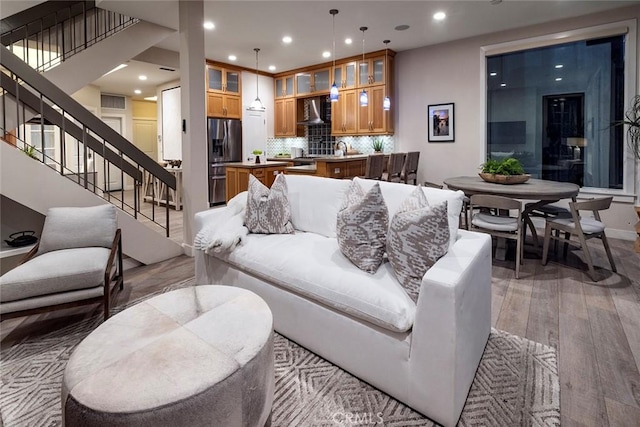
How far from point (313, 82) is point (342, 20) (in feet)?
8.96

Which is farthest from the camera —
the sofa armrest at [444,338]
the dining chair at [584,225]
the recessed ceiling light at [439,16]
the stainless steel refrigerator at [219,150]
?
the stainless steel refrigerator at [219,150]

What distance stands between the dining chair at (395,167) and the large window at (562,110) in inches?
58.9

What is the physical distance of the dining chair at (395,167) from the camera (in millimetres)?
5480

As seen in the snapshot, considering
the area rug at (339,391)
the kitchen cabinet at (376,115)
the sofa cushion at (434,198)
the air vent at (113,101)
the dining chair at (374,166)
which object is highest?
the air vent at (113,101)

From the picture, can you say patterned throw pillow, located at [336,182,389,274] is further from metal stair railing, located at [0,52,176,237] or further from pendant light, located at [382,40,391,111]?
pendant light, located at [382,40,391,111]

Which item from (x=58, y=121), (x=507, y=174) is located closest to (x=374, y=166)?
(x=507, y=174)

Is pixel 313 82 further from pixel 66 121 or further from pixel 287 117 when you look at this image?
pixel 66 121

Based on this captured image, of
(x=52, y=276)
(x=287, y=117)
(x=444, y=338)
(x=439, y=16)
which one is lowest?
(x=444, y=338)

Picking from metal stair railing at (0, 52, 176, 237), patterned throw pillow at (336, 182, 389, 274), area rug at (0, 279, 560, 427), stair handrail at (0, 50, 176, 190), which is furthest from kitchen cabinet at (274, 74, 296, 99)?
area rug at (0, 279, 560, 427)

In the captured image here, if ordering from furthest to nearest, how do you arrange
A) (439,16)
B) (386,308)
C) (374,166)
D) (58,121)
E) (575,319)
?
(374,166) → (439,16) → (58,121) → (575,319) → (386,308)

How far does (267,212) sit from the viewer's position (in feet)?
9.47

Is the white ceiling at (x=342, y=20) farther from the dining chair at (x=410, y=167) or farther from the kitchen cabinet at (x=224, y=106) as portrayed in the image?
the dining chair at (x=410, y=167)

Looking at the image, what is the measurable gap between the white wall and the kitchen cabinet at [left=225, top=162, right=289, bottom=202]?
2.44 metres

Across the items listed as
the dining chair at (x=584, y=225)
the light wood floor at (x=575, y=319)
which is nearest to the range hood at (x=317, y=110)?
the light wood floor at (x=575, y=319)
